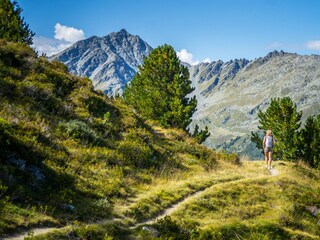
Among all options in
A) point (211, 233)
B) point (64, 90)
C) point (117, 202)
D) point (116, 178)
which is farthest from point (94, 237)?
point (64, 90)

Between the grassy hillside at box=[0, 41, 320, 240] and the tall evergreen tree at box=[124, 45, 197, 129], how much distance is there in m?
16.5

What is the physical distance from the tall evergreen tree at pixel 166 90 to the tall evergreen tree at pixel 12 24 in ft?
59.2

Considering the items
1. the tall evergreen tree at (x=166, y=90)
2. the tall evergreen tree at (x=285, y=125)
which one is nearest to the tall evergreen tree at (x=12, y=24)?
the tall evergreen tree at (x=166, y=90)

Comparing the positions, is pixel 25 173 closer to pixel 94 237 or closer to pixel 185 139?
pixel 94 237

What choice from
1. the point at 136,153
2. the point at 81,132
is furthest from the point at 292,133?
the point at 81,132

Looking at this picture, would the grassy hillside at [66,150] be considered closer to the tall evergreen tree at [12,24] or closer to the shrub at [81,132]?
the shrub at [81,132]

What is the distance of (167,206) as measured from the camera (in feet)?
46.0

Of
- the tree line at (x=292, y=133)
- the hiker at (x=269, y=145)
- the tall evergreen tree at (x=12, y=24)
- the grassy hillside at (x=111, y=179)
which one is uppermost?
the tall evergreen tree at (x=12, y=24)

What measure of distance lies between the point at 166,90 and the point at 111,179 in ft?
104

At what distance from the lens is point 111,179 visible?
50.4 feet

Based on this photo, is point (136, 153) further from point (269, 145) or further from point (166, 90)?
point (166, 90)

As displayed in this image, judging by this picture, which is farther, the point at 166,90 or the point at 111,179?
the point at 166,90

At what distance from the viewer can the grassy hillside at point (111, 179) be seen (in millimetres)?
10922

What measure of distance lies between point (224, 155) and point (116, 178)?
47.7 ft
